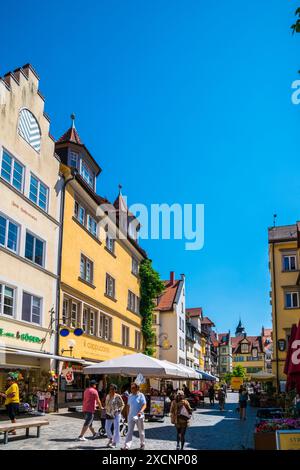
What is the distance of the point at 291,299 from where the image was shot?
42906 millimetres

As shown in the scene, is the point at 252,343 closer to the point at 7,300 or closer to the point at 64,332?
the point at 64,332

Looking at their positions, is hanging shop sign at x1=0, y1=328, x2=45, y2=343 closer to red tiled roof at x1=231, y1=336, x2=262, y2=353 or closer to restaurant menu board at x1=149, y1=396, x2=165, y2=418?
restaurant menu board at x1=149, y1=396, x2=165, y2=418

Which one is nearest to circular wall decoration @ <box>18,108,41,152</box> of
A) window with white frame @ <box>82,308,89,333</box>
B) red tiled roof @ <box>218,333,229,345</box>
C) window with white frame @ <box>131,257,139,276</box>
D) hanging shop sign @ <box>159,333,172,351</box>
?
window with white frame @ <box>82,308,89,333</box>

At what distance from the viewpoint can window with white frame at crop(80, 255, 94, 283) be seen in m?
29.3

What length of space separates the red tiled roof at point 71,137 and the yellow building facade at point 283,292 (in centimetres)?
1916

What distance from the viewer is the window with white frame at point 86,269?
96.1 ft

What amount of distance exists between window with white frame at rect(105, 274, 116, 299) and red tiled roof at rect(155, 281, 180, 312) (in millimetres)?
25177

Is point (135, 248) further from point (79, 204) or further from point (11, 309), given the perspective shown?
point (11, 309)

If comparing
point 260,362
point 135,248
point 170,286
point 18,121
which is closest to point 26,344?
point 18,121

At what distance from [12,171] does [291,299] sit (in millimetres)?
28420
